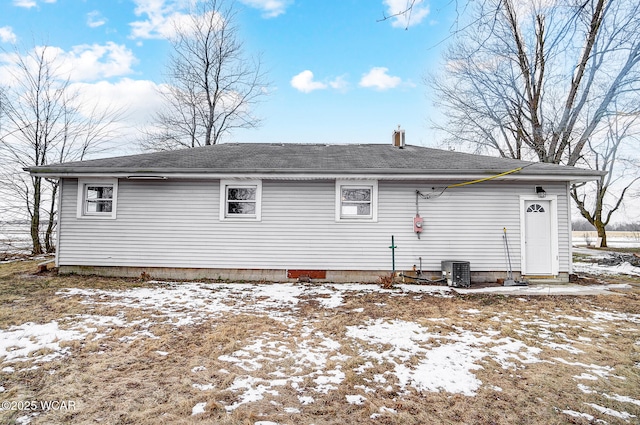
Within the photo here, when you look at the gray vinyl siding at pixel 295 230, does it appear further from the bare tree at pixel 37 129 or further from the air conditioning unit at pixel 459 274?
the bare tree at pixel 37 129

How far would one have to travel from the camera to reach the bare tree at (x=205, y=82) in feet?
62.6

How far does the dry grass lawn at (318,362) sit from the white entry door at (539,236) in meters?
1.93

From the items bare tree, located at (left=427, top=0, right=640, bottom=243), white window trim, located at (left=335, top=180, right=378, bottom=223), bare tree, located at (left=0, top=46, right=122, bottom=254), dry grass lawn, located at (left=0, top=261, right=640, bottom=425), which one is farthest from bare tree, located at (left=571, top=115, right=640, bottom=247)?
bare tree, located at (left=0, top=46, right=122, bottom=254)

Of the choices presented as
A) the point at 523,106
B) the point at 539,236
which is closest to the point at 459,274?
the point at 539,236

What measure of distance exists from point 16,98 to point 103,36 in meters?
5.11

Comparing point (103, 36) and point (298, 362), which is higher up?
point (103, 36)

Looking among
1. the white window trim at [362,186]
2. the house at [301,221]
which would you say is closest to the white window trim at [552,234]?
the house at [301,221]

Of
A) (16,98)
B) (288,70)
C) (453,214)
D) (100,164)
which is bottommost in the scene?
(453,214)

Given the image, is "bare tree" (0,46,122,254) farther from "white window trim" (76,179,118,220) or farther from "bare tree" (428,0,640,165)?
"bare tree" (428,0,640,165)

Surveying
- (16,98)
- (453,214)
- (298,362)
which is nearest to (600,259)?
(453,214)

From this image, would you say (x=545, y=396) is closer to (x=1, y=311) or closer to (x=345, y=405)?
(x=345, y=405)

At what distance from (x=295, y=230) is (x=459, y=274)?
165 inches

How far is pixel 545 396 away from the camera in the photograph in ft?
9.64

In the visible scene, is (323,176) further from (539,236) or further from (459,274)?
(539,236)
